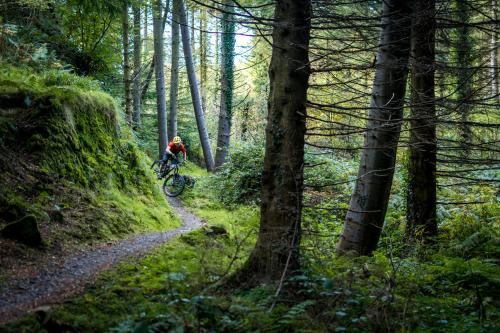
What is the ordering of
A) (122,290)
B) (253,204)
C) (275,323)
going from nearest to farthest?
(275,323) < (122,290) < (253,204)

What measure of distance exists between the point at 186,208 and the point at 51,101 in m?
7.35

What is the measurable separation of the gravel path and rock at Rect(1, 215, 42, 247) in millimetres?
418

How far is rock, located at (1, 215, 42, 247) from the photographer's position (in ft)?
19.7

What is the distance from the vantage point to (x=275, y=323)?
150 inches

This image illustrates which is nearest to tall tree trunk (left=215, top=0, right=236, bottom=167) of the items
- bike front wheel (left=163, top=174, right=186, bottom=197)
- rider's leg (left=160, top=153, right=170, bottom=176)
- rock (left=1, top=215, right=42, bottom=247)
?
rider's leg (left=160, top=153, right=170, bottom=176)

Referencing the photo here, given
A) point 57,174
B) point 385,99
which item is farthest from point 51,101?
point 385,99

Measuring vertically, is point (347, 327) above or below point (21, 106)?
below

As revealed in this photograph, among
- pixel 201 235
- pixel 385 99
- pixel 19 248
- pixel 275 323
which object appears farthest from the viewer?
pixel 201 235

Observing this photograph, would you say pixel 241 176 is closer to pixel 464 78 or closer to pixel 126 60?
pixel 126 60

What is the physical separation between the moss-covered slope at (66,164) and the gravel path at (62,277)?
0.54 meters

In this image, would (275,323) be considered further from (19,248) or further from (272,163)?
(19,248)

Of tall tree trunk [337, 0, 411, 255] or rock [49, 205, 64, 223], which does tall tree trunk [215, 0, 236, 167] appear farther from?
tall tree trunk [337, 0, 411, 255]

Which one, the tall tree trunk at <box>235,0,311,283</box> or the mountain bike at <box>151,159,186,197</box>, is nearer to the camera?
the tall tree trunk at <box>235,0,311,283</box>

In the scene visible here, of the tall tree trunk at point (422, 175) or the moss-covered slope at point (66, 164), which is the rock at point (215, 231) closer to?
the moss-covered slope at point (66, 164)
